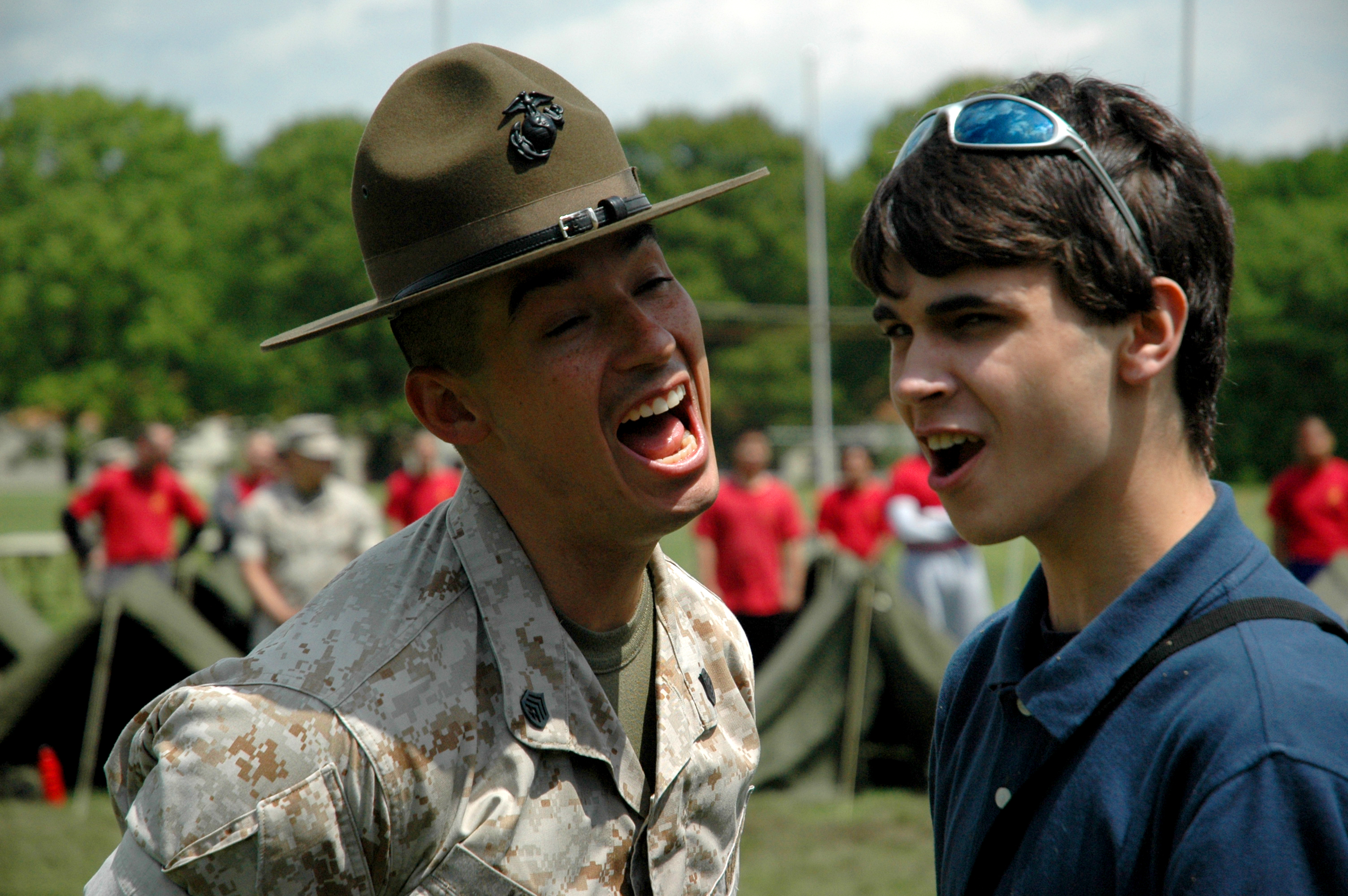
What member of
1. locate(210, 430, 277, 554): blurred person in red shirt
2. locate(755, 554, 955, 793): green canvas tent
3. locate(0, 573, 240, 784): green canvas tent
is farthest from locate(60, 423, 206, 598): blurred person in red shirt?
locate(755, 554, 955, 793): green canvas tent

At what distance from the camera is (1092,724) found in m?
1.67

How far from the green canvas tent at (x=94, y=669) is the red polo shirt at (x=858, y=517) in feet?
16.9

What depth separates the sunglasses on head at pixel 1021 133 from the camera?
1718 millimetres

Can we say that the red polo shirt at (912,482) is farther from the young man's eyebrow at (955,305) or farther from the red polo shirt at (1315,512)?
the young man's eyebrow at (955,305)

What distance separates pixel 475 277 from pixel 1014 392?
33.9 inches

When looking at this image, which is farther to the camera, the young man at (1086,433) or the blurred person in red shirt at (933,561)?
the blurred person in red shirt at (933,561)

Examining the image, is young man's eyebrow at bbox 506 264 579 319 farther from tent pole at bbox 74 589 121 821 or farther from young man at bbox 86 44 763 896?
tent pole at bbox 74 589 121 821

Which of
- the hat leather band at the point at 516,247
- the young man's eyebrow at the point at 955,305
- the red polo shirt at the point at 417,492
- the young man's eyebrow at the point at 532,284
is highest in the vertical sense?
the hat leather band at the point at 516,247

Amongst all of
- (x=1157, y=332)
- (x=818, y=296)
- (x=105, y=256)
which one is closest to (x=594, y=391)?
(x=1157, y=332)

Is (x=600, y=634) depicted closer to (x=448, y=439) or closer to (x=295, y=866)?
(x=448, y=439)

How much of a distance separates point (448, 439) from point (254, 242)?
5587 centimetres

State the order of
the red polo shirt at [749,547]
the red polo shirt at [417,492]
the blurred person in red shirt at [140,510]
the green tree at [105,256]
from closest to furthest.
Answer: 1. the red polo shirt at [749,547]
2. the red polo shirt at [417,492]
3. the blurred person in red shirt at [140,510]
4. the green tree at [105,256]

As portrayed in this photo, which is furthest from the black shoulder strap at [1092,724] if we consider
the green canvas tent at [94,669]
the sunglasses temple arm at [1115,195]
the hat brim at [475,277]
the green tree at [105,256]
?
the green tree at [105,256]

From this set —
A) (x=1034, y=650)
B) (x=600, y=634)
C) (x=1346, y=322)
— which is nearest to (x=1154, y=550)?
(x=1034, y=650)
